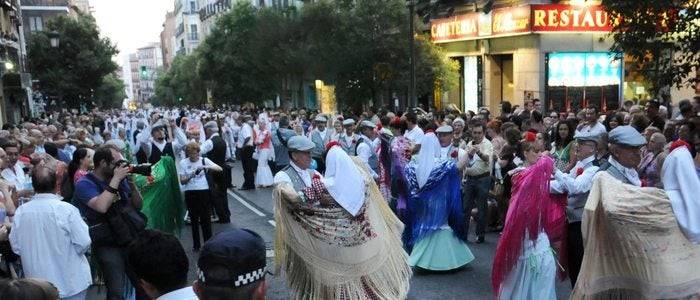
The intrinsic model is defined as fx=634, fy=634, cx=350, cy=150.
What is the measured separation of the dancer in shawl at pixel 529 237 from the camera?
5.01m

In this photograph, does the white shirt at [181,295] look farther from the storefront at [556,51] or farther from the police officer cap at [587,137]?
the storefront at [556,51]

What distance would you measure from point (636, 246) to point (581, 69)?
61.7ft

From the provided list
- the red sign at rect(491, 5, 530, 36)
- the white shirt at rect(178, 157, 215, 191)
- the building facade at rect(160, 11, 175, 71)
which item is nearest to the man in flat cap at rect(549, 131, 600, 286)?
the white shirt at rect(178, 157, 215, 191)

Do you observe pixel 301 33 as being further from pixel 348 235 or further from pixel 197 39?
pixel 197 39

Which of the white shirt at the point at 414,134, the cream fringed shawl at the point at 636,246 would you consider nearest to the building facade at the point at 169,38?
the white shirt at the point at 414,134

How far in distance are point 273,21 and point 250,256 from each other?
91.2ft

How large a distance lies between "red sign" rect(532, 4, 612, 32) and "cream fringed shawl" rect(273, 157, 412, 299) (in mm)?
16348

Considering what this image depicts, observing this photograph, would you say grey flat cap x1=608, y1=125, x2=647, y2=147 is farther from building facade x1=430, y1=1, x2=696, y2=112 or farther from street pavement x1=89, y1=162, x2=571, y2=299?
building facade x1=430, y1=1, x2=696, y2=112

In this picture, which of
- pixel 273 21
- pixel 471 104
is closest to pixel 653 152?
pixel 471 104

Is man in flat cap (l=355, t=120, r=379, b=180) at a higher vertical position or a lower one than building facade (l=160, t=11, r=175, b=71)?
lower

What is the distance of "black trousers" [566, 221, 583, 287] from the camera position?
217 inches

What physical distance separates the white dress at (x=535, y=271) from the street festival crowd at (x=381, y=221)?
12 millimetres

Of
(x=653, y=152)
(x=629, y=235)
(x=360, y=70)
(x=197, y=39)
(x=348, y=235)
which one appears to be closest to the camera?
(x=629, y=235)

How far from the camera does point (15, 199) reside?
650 centimetres
